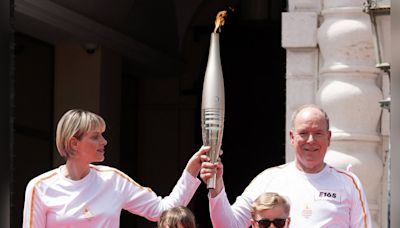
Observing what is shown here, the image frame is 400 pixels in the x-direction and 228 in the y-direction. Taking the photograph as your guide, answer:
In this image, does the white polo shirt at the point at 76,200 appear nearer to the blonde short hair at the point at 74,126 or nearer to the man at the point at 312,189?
the blonde short hair at the point at 74,126

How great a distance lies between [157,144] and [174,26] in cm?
193

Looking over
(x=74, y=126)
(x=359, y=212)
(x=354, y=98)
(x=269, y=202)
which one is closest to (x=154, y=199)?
(x=74, y=126)

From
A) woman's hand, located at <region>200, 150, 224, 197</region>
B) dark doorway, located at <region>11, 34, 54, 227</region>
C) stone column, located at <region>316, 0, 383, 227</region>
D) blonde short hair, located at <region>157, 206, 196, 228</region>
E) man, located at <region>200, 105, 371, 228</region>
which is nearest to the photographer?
blonde short hair, located at <region>157, 206, 196, 228</region>

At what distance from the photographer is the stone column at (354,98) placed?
250 inches

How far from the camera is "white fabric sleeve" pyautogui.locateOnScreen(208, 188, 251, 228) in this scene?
4535mm

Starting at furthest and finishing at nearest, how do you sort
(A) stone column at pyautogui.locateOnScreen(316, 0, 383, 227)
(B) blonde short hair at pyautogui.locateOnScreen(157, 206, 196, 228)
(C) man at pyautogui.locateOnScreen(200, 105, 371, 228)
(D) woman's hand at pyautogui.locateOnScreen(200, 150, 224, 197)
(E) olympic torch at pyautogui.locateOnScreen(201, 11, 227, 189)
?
(A) stone column at pyautogui.locateOnScreen(316, 0, 383, 227), (C) man at pyautogui.locateOnScreen(200, 105, 371, 228), (D) woman's hand at pyautogui.locateOnScreen(200, 150, 224, 197), (E) olympic torch at pyautogui.locateOnScreen(201, 11, 227, 189), (B) blonde short hair at pyautogui.locateOnScreen(157, 206, 196, 228)

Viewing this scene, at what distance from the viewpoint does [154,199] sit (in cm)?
458

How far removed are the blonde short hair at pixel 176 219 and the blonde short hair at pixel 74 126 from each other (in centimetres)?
49

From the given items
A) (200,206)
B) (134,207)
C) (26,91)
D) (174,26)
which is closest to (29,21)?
(26,91)

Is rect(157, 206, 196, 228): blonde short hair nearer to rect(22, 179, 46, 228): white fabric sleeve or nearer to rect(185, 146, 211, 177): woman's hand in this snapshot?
rect(185, 146, 211, 177): woman's hand

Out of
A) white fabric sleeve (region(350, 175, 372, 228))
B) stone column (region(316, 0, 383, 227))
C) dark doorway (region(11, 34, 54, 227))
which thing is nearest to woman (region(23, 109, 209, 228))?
white fabric sleeve (region(350, 175, 372, 228))

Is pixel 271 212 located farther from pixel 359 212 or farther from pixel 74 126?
pixel 74 126

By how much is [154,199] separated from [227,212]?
1.06 ft

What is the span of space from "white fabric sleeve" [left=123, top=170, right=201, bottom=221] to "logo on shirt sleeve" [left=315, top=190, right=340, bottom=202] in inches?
21.0
